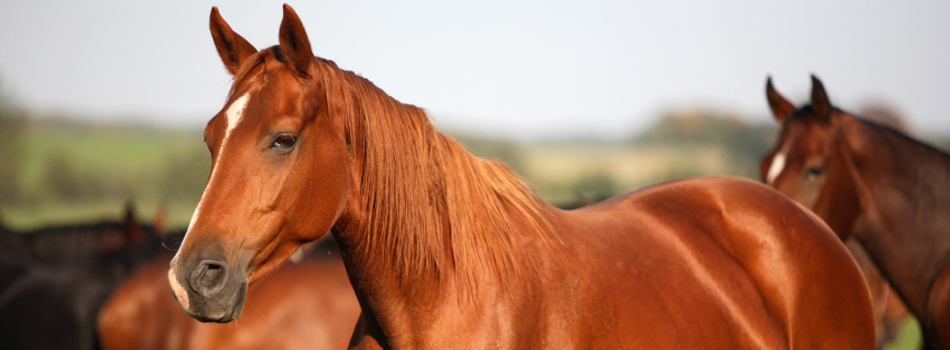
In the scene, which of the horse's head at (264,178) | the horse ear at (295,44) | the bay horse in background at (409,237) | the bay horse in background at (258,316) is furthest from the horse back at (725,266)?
the bay horse in background at (258,316)

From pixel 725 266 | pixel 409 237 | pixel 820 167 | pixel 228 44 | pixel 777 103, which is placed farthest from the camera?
pixel 777 103

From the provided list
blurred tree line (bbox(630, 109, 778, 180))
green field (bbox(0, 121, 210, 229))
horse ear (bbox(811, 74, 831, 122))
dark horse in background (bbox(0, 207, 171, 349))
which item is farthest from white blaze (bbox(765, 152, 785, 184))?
green field (bbox(0, 121, 210, 229))

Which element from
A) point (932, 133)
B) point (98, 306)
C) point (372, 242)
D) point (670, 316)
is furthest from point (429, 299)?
point (932, 133)

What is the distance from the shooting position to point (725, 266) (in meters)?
2.89

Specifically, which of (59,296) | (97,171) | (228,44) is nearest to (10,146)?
(97,171)

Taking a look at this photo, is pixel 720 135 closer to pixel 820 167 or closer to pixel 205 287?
pixel 820 167

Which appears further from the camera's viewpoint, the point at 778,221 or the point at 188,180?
the point at 188,180

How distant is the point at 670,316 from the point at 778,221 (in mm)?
1045

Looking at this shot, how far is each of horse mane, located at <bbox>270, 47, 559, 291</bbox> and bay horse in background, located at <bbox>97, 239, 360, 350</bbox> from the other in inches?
70.4

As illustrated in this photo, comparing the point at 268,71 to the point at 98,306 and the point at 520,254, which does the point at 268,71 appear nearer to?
the point at 520,254

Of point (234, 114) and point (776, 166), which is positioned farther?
point (776, 166)

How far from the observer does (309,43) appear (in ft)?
5.92

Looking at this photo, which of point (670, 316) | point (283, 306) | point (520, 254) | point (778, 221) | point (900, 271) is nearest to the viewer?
point (520, 254)

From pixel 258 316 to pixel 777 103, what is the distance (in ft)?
13.2
